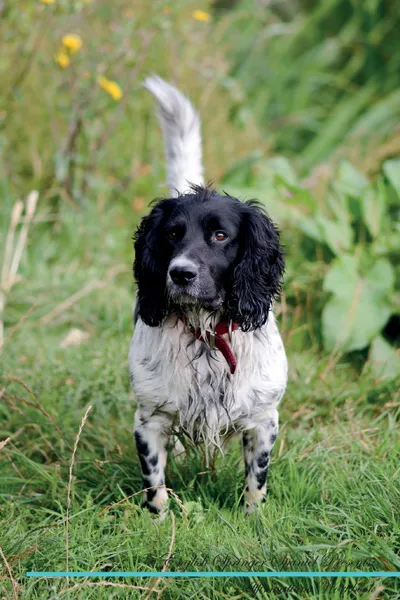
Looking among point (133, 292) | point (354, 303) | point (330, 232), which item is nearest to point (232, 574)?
point (354, 303)

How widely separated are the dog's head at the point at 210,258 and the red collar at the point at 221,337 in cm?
4

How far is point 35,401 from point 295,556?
144 cm

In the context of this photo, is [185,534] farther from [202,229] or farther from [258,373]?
[202,229]

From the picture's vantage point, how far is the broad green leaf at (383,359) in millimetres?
3742

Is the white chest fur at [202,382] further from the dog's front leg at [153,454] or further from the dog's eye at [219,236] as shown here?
the dog's eye at [219,236]

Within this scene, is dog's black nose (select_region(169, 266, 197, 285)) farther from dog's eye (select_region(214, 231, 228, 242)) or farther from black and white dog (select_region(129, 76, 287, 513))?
dog's eye (select_region(214, 231, 228, 242))

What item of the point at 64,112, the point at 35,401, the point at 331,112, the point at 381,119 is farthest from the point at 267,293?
the point at 331,112

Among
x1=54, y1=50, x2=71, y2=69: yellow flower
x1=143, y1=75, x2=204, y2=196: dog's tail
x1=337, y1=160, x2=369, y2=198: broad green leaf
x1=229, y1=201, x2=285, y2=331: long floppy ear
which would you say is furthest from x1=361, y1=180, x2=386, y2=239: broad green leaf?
x1=54, y1=50, x2=71, y2=69: yellow flower

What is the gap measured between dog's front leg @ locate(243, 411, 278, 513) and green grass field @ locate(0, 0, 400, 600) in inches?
2.6

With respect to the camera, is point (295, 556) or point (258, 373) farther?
point (258, 373)

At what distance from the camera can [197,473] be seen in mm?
2854

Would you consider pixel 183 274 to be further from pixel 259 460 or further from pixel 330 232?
pixel 330 232

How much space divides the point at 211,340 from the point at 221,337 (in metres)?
0.04

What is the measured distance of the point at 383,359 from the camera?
3.93 meters
